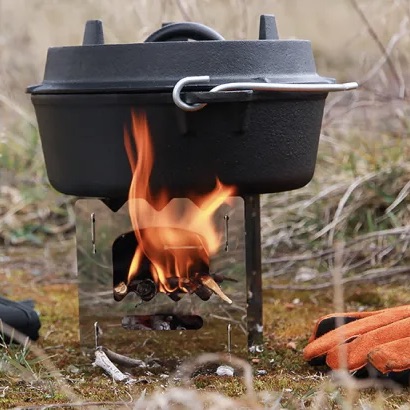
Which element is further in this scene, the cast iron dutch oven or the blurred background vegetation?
the blurred background vegetation

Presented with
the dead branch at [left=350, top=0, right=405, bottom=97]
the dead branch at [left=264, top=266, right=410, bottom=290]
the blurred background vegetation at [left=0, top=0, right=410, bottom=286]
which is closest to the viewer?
the dead branch at [left=264, top=266, right=410, bottom=290]

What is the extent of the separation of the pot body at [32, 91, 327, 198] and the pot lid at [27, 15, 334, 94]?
4cm

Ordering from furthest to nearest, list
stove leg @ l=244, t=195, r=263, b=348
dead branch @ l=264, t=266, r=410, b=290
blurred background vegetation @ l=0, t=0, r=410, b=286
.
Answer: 1. blurred background vegetation @ l=0, t=0, r=410, b=286
2. dead branch @ l=264, t=266, r=410, b=290
3. stove leg @ l=244, t=195, r=263, b=348

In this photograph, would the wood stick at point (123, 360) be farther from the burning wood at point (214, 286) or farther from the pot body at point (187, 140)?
the pot body at point (187, 140)

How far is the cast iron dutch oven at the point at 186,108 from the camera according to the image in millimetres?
2424

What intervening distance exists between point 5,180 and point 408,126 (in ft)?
7.12

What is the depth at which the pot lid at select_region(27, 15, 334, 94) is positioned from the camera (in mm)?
2434

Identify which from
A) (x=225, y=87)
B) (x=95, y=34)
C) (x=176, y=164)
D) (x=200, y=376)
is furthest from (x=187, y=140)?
(x=200, y=376)

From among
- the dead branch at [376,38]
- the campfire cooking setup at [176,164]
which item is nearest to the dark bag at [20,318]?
the campfire cooking setup at [176,164]

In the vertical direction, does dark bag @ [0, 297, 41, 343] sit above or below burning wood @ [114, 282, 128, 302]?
below

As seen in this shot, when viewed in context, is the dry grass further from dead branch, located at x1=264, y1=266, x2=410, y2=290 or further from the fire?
the fire

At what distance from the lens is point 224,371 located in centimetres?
261

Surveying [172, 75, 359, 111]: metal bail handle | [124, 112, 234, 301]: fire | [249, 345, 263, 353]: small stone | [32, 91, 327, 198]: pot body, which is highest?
[172, 75, 359, 111]: metal bail handle

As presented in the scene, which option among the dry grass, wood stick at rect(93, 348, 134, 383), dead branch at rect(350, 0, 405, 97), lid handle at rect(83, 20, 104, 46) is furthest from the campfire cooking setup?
dead branch at rect(350, 0, 405, 97)
